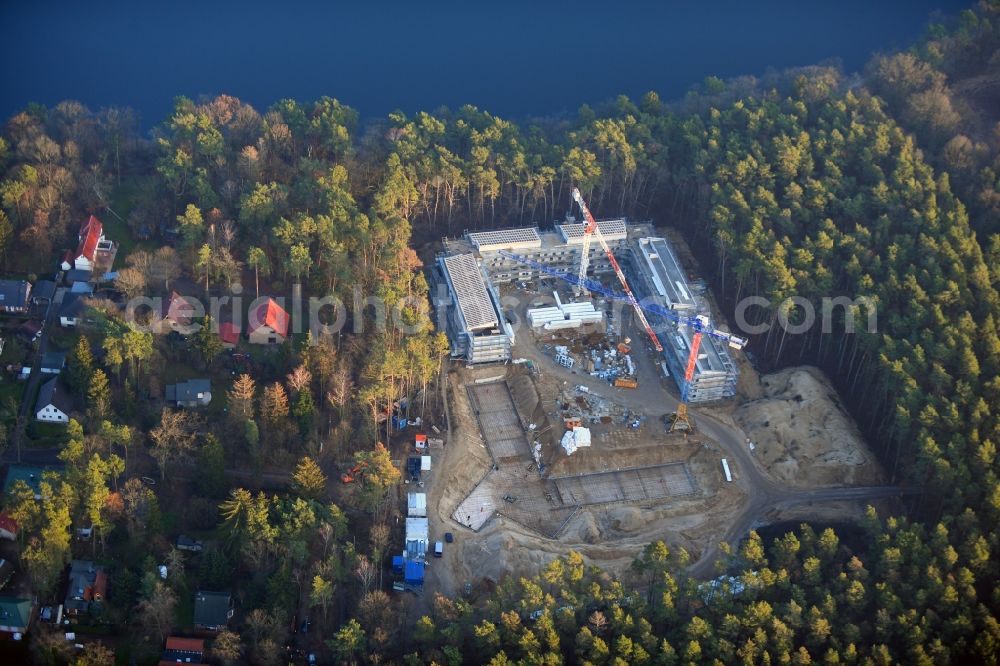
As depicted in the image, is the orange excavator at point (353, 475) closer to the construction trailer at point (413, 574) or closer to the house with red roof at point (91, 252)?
the construction trailer at point (413, 574)

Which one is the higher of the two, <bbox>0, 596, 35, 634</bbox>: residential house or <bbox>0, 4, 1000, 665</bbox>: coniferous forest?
<bbox>0, 4, 1000, 665</bbox>: coniferous forest

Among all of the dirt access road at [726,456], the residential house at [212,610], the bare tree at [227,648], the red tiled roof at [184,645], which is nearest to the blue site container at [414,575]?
the residential house at [212,610]

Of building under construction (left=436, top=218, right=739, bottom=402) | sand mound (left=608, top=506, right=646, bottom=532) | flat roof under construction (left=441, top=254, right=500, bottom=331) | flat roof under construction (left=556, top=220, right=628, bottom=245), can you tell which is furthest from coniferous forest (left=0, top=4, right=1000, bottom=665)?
sand mound (left=608, top=506, right=646, bottom=532)

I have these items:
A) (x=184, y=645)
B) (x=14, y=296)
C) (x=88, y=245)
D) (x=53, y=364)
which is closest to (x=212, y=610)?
(x=184, y=645)

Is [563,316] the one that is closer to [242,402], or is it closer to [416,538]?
[416,538]

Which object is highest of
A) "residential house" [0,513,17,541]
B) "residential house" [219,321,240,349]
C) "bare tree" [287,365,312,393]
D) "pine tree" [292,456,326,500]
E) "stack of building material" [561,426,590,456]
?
"residential house" [219,321,240,349]

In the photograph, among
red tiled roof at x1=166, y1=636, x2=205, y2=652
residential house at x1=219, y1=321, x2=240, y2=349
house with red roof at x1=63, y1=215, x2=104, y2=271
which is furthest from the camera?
house with red roof at x1=63, y1=215, x2=104, y2=271

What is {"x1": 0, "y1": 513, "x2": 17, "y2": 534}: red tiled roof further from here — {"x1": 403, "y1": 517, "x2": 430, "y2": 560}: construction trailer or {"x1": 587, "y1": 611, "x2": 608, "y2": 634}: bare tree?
{"x1": 587, "y1": 611, "x2": 608, "y2": 634}: bare tree

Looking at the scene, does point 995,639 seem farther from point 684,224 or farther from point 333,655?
point 684,224
